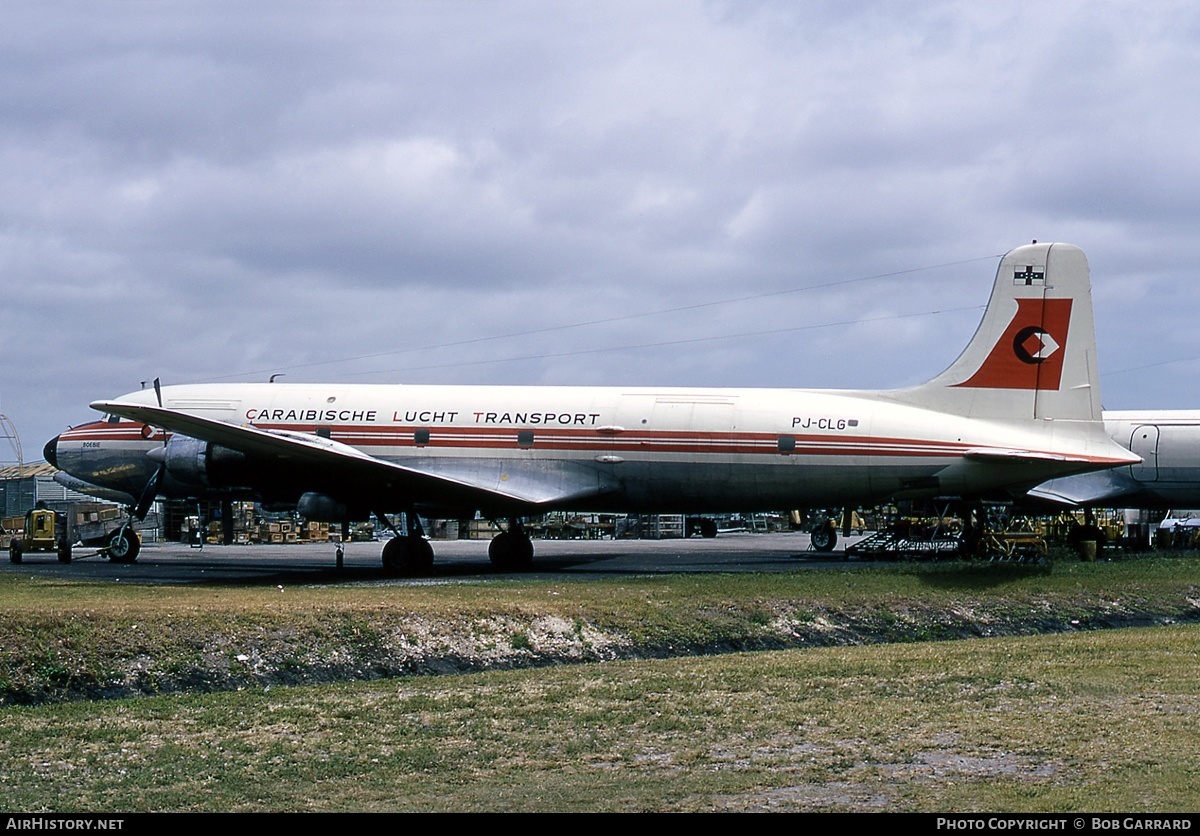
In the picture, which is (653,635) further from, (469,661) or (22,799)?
(22,799)

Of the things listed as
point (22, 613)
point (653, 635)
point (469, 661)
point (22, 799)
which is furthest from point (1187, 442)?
point (22, 799)

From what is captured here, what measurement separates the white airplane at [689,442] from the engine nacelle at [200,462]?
0.04 metres

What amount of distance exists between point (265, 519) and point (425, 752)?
208 feet

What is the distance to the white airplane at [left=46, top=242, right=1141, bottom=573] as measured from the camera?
29180 millimetres

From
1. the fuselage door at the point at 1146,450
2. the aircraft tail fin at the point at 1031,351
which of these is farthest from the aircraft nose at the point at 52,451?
the fuselage door at the point at 1146,450

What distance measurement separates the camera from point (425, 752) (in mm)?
11766

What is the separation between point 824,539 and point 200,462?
2446 cm

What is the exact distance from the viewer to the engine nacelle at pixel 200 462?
98.3ft

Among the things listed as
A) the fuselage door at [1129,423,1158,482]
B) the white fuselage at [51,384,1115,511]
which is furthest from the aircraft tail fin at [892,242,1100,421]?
the fuselage door at [1129,423,1158,482]

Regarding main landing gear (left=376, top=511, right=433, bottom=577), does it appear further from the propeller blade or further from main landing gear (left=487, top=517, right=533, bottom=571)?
the propeller blade

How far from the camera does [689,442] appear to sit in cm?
3055

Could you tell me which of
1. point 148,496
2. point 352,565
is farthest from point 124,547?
point 352,565

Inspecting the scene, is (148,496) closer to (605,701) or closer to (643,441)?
(643,441)

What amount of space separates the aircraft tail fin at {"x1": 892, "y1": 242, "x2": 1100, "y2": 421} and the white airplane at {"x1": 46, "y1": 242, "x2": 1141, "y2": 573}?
0.11ft
